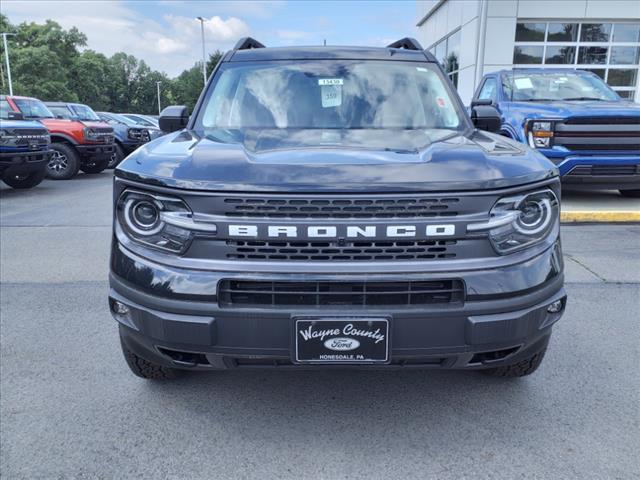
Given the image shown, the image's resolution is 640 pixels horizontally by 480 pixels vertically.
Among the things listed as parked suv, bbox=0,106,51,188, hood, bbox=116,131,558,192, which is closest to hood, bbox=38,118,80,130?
parked suv, bbox=0,106,51,188

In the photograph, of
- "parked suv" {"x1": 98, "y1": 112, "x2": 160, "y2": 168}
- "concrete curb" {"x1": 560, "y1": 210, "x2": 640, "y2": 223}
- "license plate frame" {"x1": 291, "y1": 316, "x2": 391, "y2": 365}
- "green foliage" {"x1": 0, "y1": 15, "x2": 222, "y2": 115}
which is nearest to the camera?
"license plate frame" {"x1": 291, "y1": 316, "x2": 391, "y2": 365}

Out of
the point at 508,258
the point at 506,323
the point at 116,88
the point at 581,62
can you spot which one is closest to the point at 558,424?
A: the point at 506,323

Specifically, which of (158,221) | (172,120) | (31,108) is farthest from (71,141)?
(158,221)

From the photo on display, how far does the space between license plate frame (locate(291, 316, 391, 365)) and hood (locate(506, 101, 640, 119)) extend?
6.14 metres

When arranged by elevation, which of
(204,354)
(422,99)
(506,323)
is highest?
(422,99)

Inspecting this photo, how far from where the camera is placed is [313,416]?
2.54 meters

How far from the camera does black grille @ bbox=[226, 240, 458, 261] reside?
1995 mm

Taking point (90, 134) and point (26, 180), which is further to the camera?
point (90, 134)

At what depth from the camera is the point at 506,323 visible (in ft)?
6.59

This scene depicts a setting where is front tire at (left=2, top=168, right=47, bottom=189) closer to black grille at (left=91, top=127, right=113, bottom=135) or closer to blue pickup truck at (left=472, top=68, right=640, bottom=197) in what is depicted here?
black grille at (left=91, top=127, right=113, bottom=135)

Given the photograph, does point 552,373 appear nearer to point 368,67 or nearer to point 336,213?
point 336,213

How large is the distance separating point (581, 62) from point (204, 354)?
1842 centimetres

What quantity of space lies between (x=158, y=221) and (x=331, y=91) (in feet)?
5.19

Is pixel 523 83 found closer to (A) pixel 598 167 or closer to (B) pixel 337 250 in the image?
(A) pixel 598 167
